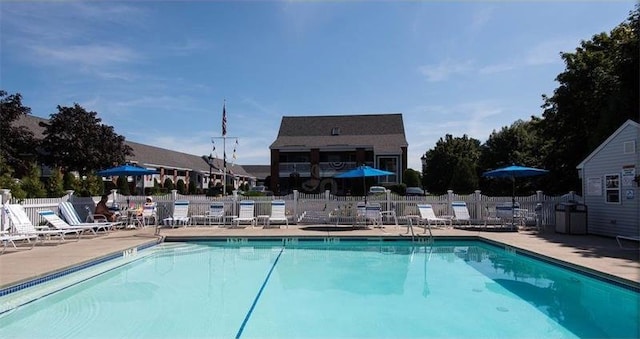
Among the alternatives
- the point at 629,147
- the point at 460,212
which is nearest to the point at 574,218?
the point at 629,147

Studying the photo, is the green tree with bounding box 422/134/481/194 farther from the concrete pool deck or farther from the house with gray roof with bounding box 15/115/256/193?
the concrete pool deck

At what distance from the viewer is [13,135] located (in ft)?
90.1


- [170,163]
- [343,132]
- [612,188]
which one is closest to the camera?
[612,188]

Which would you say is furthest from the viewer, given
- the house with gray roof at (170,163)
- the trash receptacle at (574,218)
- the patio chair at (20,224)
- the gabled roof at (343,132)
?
the house with gray roof at (170,163)

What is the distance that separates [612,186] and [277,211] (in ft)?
35.4

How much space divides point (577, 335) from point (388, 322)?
240 cm

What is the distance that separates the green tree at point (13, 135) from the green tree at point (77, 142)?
359 centimetres

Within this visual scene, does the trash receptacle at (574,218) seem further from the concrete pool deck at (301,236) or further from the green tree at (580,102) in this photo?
the green tree at (580,102)

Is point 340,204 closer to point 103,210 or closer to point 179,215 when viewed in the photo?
point 179,215

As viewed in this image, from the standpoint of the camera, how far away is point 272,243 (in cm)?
1309

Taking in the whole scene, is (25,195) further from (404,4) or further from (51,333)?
(404,4)

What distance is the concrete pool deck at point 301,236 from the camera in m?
7.57

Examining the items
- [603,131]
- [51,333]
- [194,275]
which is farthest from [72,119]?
[603,131]

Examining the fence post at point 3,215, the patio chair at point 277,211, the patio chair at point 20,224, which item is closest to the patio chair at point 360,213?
the patio chair at point 277,211
